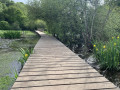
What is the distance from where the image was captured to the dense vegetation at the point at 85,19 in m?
5.97

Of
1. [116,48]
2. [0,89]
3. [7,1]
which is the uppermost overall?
[7,1]

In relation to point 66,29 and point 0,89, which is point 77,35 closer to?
point 66,29

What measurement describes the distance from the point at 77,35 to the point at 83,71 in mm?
5192

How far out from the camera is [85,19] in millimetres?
5871

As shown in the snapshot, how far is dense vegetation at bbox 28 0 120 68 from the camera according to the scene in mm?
5969

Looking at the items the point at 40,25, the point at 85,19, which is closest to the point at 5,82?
the point at 85,19

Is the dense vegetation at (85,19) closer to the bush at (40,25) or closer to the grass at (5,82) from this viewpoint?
the grass at (5,82)

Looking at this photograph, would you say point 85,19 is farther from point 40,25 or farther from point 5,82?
point 40,25

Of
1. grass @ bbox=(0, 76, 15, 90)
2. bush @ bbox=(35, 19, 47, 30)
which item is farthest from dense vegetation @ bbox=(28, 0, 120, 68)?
bush @ bbox=(35, 19, 47, 30)

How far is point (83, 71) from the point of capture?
256 cm

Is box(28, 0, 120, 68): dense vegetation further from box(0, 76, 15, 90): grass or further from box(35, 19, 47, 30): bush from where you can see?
box(35, 19, 47, 30): bush

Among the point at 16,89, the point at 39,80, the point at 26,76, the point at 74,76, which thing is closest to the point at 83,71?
the point at 74,76

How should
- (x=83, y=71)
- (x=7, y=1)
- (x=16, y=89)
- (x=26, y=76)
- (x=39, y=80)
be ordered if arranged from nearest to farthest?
(x=16, y=89), (x=39, y=80), (x=26, y=76), (x=83, y=71), (x=7, y=1)

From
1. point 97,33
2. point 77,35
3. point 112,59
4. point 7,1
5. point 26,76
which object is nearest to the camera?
point 26,76
